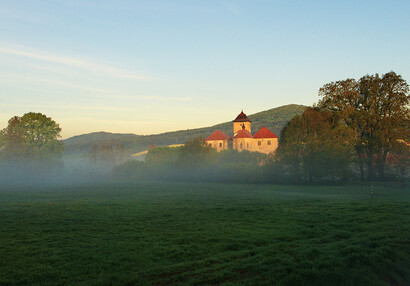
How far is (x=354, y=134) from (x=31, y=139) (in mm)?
50823

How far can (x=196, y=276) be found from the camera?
8969 mm

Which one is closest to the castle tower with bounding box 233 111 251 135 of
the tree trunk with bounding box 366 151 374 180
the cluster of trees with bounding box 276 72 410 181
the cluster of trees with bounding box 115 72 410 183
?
the cluster of trees with bounding box 115 72 410 183

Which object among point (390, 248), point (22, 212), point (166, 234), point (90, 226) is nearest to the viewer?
point (390, 248)

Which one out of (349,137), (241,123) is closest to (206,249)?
(349,137)

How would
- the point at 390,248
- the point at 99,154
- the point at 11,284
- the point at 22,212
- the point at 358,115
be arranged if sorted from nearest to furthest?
the point at 11,284
the point at 390,248
the point at 22,212
the point at 358,115
the point at 99,154

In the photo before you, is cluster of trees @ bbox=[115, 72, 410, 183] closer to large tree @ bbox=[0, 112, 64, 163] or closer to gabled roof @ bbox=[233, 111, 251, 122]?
large tree @ bbox=[0, 112, 64, 163]

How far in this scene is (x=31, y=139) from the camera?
5978cm

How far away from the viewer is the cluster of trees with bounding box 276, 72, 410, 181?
1849 inches

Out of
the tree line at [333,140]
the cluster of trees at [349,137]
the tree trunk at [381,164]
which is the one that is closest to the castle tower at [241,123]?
the tree line at [333,140]

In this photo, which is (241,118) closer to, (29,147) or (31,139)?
(31,139)

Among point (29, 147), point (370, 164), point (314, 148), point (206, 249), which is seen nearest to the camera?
point (206, 249)

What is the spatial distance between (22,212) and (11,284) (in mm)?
13857

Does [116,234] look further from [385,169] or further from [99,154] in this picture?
[99,154]

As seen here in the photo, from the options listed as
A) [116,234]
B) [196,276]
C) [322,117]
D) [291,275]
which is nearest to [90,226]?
[116,234]
